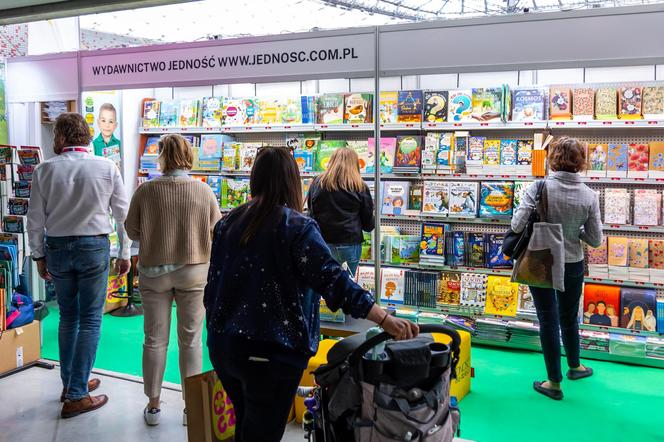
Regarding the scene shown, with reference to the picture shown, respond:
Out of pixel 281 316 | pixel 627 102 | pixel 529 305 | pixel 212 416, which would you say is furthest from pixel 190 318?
pixel 627 102

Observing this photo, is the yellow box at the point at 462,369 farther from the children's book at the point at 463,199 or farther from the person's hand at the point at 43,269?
the person's hand at the point at 43,269

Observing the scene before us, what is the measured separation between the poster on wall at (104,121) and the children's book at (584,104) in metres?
4.47

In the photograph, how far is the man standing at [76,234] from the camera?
3439 millimetres

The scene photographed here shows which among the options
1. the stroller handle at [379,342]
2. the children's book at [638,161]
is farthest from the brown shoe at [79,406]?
the children's book at [638,161]

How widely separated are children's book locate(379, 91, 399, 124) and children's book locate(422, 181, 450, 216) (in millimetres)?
690

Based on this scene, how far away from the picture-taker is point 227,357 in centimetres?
210

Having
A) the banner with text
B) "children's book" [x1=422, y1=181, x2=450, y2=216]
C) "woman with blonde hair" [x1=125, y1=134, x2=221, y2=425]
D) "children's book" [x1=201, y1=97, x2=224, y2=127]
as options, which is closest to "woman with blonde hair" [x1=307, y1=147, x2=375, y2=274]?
the banner with text

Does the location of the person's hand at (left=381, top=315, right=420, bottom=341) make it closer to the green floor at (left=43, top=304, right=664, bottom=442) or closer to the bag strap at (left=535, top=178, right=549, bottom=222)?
the green floor at (left=43, top=304, right=664, bottom=442)

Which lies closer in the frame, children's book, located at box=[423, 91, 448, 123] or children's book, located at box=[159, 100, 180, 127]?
children's book, located at box=[423, 91, 448, 123]

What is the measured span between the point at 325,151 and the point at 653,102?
112 inches

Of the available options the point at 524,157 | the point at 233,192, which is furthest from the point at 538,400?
the point at 233,192

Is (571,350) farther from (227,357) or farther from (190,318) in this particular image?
(227,357)

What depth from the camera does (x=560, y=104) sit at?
4941 mm

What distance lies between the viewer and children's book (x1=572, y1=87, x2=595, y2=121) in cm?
485
